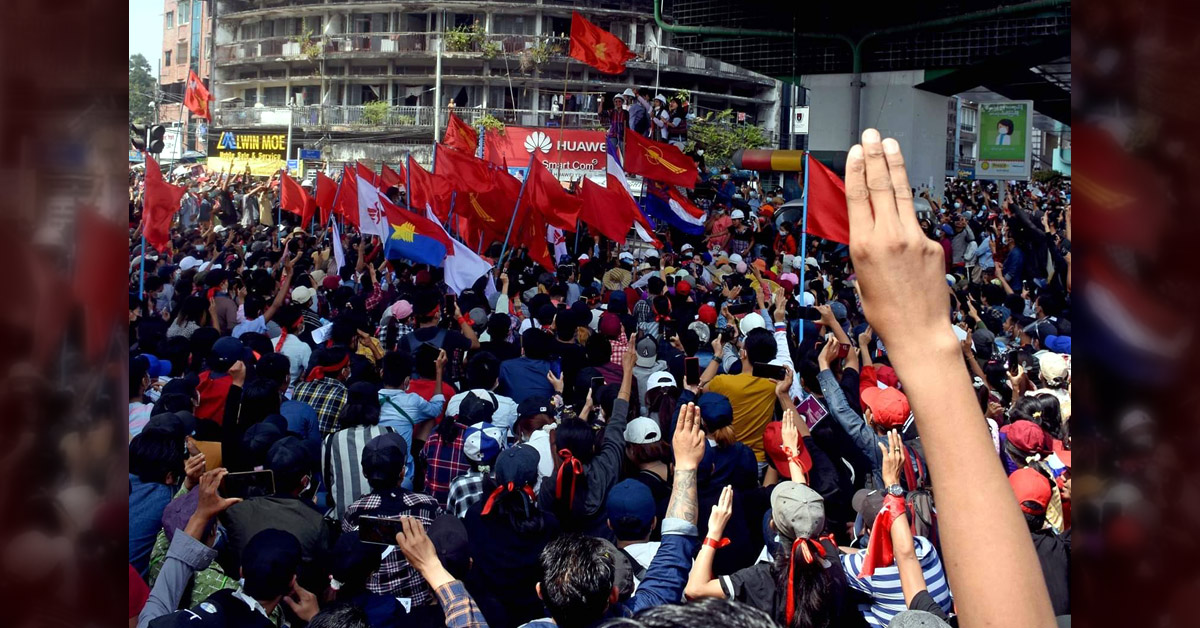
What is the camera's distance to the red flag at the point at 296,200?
1653 centimetres

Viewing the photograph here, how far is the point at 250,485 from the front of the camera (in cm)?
457

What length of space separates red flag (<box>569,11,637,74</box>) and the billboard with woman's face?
7.54 meters

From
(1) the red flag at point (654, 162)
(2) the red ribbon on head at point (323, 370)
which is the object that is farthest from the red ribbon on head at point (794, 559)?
(1) the red flag at point (654, 162)

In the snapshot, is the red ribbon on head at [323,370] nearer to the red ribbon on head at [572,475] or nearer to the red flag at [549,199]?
the red ribbon on head at [572,475]

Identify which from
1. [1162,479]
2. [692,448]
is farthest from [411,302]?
[1162,479]

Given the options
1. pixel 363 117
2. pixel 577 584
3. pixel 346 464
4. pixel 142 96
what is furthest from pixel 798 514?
pixel 142 96

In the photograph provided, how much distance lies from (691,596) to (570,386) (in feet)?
14.6

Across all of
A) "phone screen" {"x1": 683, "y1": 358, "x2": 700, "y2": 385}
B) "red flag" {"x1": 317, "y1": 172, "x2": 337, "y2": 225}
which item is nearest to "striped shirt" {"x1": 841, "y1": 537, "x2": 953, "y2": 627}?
"phone screen" {"x1": 683, "y1": 358, "x2": 700, "y2": 385}

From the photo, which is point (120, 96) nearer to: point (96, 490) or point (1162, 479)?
point (96, 490)

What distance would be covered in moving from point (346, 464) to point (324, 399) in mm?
1067

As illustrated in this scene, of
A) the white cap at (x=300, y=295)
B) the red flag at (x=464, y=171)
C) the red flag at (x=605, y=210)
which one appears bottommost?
the white cap at (x=300, y=295)

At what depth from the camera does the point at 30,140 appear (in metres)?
1.41

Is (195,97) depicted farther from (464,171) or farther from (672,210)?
(464,171)

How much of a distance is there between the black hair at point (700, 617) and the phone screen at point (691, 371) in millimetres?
5843
